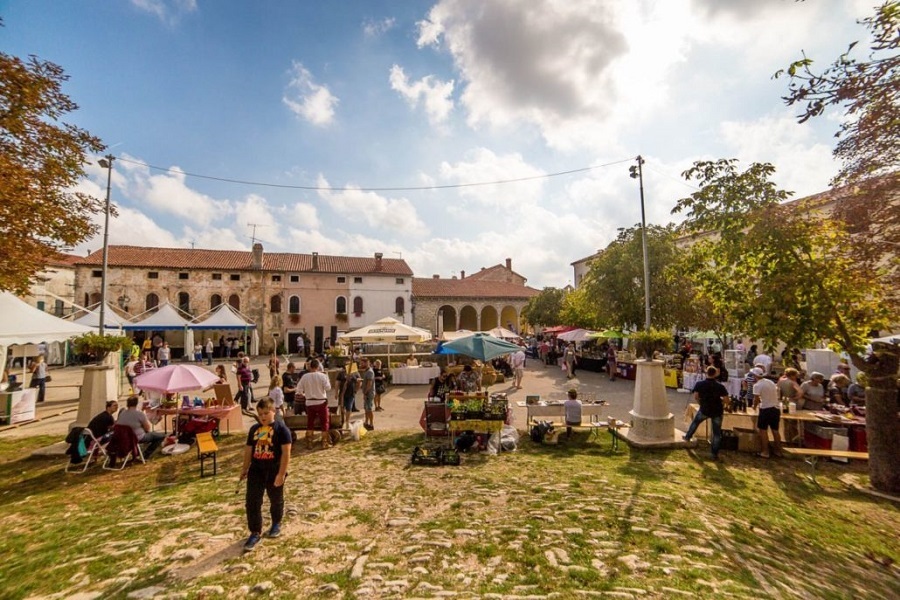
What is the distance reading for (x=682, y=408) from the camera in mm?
12117

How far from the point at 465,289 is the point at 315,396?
33.8m

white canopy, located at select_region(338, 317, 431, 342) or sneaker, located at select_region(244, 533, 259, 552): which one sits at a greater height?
white canopy, located at select_region(338, 317, 431, 342)

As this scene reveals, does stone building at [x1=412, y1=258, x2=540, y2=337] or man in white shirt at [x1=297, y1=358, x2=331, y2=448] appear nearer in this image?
man in white shirt at [x1=297, y1=358, x2=331, y2=448]

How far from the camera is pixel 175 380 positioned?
314 inches

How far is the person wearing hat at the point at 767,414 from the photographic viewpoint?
26.3ft

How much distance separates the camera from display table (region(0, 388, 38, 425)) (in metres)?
10.4

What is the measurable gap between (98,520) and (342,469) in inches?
127

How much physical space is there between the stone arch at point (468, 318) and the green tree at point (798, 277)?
33781 millimetres

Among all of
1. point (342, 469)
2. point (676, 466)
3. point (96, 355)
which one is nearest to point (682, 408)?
point (676, 466)

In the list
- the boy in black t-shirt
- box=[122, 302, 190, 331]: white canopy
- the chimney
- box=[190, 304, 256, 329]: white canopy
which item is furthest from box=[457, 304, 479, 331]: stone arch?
the boy in black t-shirt

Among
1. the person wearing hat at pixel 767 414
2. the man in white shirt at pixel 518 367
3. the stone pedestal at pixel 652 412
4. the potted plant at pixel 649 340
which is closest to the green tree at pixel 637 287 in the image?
the potted plant at pixel 649 340

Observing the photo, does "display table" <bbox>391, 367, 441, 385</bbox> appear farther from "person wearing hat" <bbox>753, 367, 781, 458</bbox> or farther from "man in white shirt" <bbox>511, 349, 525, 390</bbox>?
"person wearing hat" <bbox>753, 367, 781, 458</bbox>

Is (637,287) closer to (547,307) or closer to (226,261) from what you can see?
(547,307)

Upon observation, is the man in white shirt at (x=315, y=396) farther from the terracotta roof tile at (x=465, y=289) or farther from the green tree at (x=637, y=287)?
the terracotta roof tile at (x=465, y=289)
